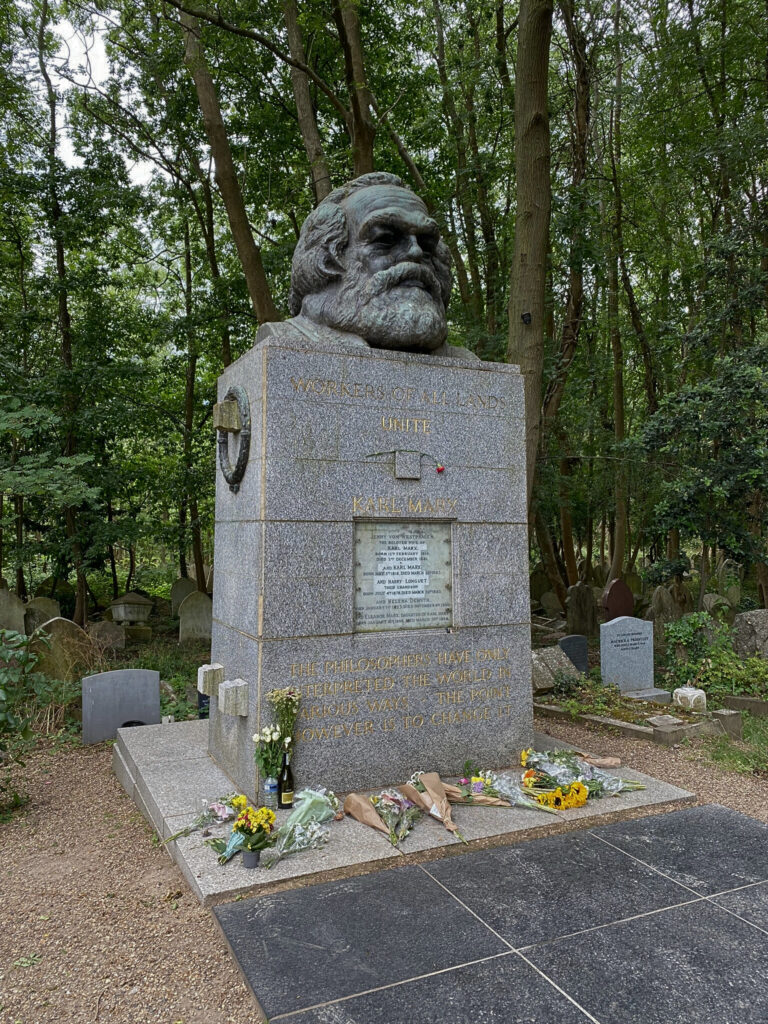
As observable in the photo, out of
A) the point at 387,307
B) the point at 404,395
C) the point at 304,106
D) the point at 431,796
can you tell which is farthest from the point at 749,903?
the point at 304,106

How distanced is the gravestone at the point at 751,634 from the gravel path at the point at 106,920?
10.7ft

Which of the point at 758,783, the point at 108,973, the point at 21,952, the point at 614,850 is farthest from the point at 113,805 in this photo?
the point at 758,783

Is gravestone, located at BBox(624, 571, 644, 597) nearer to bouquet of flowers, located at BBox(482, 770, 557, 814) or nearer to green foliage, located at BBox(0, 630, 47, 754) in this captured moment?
bouquet of flowers, located at BBox(482, 770, 557, 814)

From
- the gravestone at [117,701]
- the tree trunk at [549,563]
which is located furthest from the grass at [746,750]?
the tree trunk at [549,563]

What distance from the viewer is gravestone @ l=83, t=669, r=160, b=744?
6699mm

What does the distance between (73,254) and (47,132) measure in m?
2.26

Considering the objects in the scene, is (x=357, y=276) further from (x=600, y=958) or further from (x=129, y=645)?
(x=129, y=645)

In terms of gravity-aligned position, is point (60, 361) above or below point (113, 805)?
above

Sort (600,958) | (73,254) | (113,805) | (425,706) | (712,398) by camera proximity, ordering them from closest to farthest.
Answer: (600,958) < (425,706) < (113,805) < (712,398) < (73,254)

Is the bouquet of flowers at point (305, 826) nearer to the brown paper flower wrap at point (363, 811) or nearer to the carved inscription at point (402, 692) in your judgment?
the brown paper flower wrap at point (363, 811)

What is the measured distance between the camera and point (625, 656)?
8.34 metres

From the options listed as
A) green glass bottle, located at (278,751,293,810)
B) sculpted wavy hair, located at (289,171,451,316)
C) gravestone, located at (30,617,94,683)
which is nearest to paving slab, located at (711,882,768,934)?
green glass bottle, located at (278,751,293,810)

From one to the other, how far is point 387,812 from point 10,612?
30.5ft

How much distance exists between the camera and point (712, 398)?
29.6 ft
